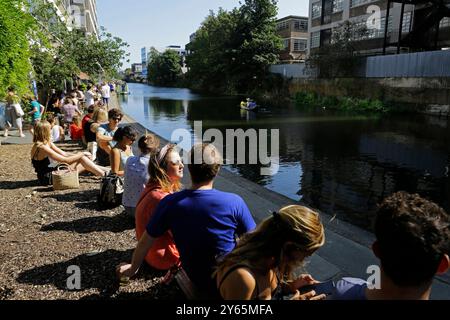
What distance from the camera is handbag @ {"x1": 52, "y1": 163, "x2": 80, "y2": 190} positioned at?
668 cm

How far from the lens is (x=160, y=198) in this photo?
3684mm

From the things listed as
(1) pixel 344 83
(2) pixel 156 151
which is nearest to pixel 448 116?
(1) pixel 344 83

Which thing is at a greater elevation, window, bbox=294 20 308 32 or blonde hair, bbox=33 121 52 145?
window, bbox=294 20 308 32

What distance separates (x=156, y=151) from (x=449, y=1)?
35.2 m

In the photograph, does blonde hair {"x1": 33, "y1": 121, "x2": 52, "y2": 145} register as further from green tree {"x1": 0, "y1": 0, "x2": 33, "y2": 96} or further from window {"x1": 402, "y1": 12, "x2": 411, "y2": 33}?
window {"x1": 402, "y1": 12, "x2": 411, "y2": 33}

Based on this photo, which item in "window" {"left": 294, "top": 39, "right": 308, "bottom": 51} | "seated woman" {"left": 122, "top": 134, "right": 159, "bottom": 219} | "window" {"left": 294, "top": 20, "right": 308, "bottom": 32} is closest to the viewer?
"seated woman" {"left": 122, "top": 134, "right": 159, "bottom": 219}

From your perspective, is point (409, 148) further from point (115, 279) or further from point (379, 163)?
point (115, 279)

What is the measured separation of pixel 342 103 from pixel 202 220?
31158 millimetres

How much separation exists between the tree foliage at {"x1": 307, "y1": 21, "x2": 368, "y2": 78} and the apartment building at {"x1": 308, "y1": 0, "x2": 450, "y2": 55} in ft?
3.24

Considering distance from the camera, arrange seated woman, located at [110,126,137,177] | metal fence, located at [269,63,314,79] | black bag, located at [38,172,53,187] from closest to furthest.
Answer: seated woman, located at [110,126,137,177] < black bag, located at [38,172,53,187] < metal fence, located at [269,63,314,79]

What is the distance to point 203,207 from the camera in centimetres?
271

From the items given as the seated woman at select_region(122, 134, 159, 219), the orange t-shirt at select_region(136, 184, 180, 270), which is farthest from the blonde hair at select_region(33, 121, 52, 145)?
the orange t-shirt at select_region(136, 184, 180, 270)

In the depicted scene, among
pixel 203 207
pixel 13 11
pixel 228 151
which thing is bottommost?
pixel 228 151

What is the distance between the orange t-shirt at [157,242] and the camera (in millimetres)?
3684
